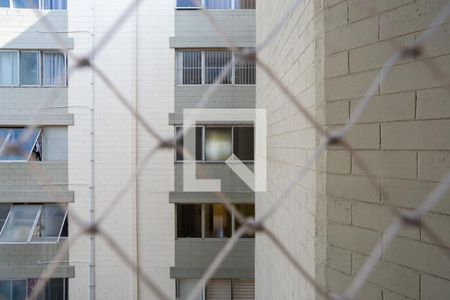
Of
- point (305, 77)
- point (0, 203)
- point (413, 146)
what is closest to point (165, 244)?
point (0, 203)

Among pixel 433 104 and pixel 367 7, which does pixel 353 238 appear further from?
pixel 367 7

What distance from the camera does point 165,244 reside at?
5422 mm

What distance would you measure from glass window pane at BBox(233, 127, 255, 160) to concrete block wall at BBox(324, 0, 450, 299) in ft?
13.3

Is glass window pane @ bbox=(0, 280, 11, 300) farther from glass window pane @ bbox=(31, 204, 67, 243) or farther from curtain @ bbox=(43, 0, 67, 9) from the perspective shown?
curtain @ bbox=(43, 0, 67, 9)

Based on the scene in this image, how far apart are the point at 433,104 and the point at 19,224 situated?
5819 millimetres

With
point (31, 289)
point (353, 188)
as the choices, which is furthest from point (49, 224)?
point (353, 188)

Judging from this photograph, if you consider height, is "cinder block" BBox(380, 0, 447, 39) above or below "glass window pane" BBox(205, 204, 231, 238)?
above

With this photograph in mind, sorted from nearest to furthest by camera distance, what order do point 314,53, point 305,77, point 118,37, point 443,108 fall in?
point 443,108 < point 314,53 < point 305,77 < point 118,37

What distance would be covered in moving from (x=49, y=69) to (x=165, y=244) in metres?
3.08

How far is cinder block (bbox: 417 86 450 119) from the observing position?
3.53ft

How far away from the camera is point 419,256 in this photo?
1.12 meters

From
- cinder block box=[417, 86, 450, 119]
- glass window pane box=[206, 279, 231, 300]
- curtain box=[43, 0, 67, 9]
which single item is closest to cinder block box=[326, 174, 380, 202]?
cinder block box=[417, 86, 450, 119]

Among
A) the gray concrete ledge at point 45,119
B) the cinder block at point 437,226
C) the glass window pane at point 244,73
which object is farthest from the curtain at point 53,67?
the cinder block at point 437,226

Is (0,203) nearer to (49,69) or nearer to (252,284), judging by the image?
(49,69)
